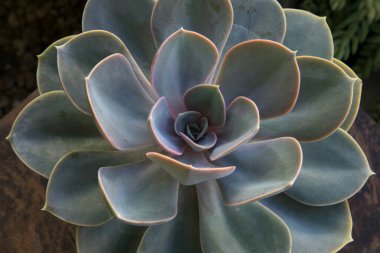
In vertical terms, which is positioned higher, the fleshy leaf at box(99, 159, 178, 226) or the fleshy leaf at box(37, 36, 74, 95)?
the fleshy leaf at box(37, 36, 74, 95)

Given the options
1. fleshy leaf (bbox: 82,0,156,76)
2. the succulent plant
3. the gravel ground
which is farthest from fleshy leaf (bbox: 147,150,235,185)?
the gravel ground

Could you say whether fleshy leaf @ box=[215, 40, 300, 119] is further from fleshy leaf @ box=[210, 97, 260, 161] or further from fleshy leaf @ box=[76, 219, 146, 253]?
fleshy leaf @ box=[76, 219, 146, 253]

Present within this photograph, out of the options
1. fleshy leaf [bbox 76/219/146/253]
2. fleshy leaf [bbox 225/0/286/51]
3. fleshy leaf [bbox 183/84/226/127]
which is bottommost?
fleshy leaf [bbox 76/219/146/253]

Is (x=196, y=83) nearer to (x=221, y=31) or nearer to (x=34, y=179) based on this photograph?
(x=221, y=31)

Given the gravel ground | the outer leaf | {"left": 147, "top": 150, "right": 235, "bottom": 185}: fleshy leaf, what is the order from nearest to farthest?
1. {"left": 147, "top": 150, "right": 235, "bottom": 185}: fleshy leaf
2. the outer leaf
3. the gravel ground

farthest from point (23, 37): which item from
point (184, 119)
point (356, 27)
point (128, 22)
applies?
point (184, 119)

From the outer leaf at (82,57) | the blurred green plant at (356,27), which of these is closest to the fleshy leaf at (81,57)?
the outer leaf at (82,57)
